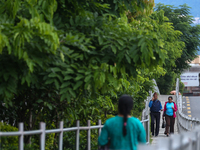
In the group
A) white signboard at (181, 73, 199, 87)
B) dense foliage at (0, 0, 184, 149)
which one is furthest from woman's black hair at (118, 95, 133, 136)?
white signboard at (181, 73, 199, 87)

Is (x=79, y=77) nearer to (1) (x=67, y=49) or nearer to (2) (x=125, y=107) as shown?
(1) (x=67, y=49)

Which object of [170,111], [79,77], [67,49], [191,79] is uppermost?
[67,49]

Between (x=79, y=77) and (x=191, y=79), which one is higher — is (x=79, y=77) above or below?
above

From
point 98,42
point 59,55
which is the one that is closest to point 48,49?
point 59,55

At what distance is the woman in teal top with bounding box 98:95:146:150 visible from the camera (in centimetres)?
385

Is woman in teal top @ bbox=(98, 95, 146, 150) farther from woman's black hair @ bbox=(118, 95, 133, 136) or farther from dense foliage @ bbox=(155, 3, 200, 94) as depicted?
dense foliage @ bbox=(155, 3, 200, 94)

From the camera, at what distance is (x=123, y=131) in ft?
12.6

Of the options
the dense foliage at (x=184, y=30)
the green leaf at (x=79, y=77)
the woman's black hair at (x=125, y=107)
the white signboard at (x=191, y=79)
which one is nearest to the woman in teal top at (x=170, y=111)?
the green leaf at (x=79, y=77)

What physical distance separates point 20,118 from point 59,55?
8.88 feet

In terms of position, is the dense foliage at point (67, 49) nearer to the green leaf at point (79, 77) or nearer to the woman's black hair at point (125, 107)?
the green leaf at point (79, 77)

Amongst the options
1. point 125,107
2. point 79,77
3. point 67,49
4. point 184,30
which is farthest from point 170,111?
point 184,30

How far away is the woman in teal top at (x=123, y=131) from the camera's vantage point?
151 inches

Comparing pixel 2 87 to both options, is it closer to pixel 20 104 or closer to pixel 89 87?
pixel 89 87

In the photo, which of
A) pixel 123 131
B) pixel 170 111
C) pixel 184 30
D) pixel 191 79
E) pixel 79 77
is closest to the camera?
pixel 123 131
